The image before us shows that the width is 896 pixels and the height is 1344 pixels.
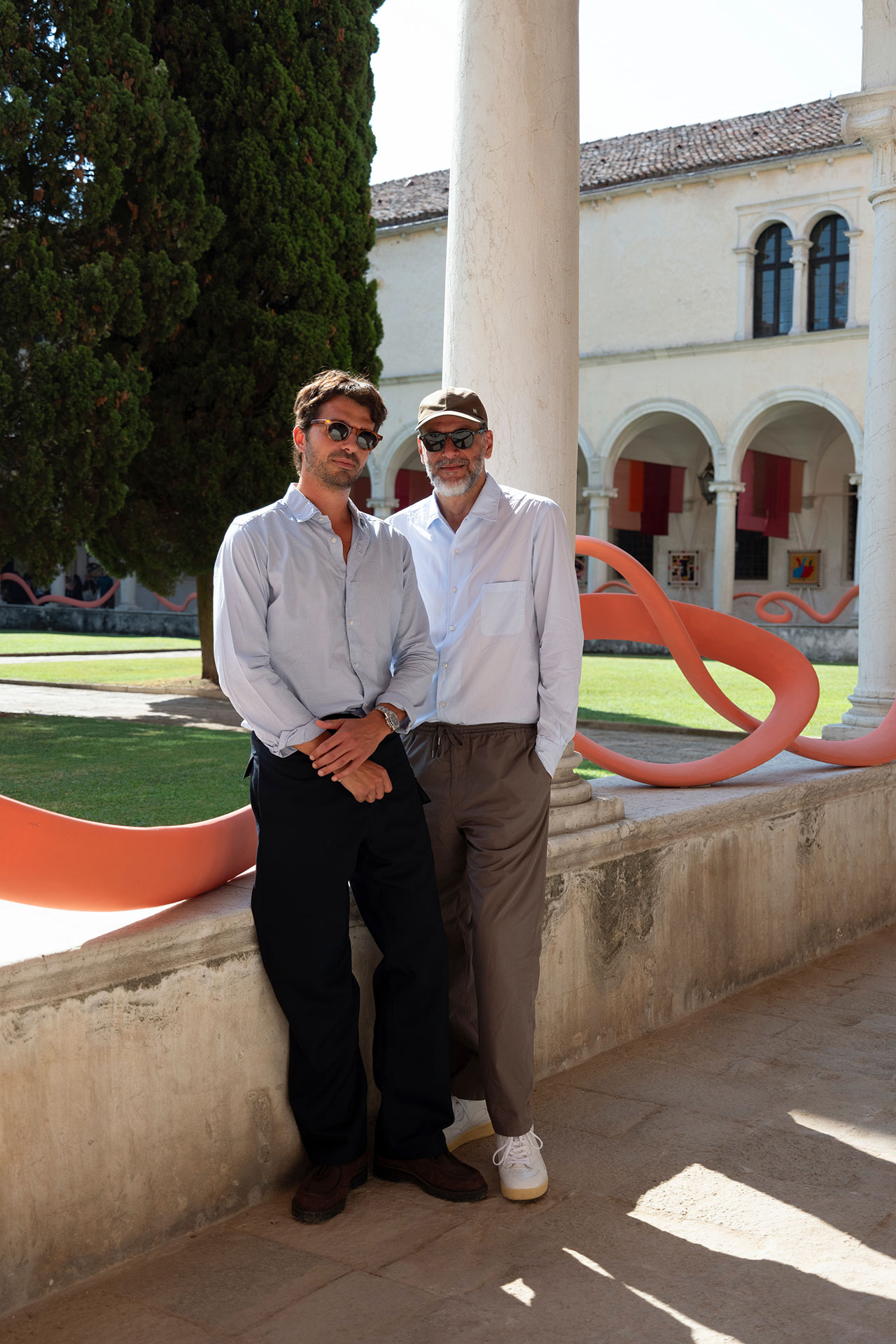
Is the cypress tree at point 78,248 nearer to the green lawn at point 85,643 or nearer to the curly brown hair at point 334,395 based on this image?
the curly brown hair at point 334,395

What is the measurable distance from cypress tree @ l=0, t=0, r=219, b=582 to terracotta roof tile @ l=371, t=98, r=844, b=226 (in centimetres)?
1524

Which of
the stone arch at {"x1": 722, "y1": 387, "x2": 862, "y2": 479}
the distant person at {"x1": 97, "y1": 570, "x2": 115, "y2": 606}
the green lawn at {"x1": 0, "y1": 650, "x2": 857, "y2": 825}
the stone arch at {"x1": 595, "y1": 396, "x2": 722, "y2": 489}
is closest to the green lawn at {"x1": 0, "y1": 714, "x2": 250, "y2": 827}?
the green lawn at {"x1": 0, "y1": 650, "x2": 857, "y2": 825}

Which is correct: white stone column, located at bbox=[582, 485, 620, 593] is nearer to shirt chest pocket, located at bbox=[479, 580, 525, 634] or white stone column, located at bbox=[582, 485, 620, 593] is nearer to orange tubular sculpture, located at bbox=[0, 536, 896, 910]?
orange tubular sculpture, located at bbox=[0, 536, 896, 910]

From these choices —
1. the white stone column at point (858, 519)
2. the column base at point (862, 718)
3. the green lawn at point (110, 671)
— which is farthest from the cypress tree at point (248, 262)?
the column base at point (862, 718)

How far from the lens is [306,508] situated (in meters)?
2.82

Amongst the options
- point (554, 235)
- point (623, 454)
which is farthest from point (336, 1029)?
point (623, 454)

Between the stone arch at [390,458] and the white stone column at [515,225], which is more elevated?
the stone arch at [390,458]

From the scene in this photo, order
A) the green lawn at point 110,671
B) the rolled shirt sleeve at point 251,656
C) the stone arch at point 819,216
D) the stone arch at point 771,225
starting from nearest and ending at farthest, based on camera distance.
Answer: the rolled shirt sleeve at point 251,656, the green lawn at point 110,671, the stone arch at point 819,216, the stone arch at point 771,225

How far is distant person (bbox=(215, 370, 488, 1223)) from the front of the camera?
2711 mm

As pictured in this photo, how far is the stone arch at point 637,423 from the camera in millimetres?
27141

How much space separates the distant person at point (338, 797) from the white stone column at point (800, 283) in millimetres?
24787

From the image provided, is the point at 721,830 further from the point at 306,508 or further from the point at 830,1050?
the point at 306,508

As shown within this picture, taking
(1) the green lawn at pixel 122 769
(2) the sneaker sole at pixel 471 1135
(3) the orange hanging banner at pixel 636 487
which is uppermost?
(3) the orange hanging banner at pixel 636 487

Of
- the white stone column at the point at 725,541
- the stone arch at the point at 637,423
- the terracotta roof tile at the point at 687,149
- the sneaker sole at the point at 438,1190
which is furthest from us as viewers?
the stone arch at the point at 637,423
